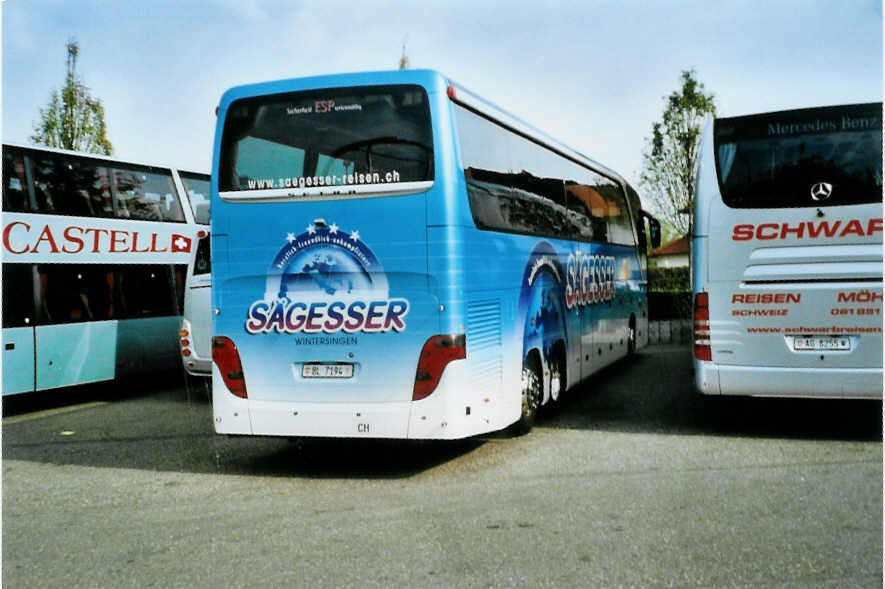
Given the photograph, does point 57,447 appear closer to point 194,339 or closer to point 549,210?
point 194,339

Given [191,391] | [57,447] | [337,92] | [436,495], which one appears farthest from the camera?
[191,391]

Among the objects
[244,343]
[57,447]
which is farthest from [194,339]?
[244,343]

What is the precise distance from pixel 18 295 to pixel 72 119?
14277mm

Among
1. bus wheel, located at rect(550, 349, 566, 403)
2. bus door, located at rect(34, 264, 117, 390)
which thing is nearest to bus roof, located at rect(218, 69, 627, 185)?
bus wheel, located at rect(550, 349, 566, 403)

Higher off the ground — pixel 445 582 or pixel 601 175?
pixel 601 175

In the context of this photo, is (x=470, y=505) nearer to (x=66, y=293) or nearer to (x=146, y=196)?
(x=66, y=293)

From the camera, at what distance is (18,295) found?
41.9ft

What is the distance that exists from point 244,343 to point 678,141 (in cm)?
1825

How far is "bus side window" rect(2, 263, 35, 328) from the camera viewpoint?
496 inches

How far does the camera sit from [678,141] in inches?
958

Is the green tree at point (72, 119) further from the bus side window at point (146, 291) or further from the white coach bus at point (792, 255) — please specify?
the white coach bus at point (792, 255)

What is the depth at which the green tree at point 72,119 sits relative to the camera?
→ 25234mm

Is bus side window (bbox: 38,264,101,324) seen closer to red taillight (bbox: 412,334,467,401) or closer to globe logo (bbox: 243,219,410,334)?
globe logo (bbox: 243,219,410,334)

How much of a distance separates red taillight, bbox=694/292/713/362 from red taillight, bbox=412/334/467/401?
2742 millimetres
